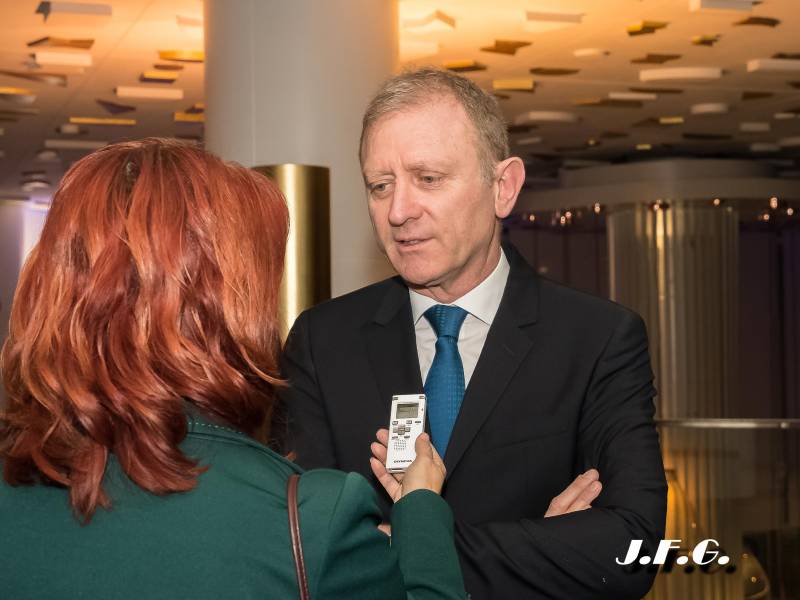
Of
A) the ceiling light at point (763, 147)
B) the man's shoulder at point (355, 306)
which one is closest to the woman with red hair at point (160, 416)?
the man's shoulder at point (355, 306)

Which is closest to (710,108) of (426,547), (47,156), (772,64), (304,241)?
(772,64)

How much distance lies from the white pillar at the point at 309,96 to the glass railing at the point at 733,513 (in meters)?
1.77

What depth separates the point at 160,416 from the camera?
1248mm

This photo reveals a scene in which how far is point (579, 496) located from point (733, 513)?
11.7 feet

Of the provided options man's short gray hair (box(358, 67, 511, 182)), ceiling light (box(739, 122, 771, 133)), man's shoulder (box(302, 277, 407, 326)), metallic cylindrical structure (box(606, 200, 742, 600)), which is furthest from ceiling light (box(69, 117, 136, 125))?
man's short gray hair (box(358, 67, 511, 182))

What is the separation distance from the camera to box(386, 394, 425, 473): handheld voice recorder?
1.85m

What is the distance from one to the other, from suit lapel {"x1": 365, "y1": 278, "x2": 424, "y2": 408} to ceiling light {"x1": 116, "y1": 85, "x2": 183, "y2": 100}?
7.78 m

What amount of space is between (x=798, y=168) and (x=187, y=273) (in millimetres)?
15460

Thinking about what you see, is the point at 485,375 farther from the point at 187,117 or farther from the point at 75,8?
the point at 187,117

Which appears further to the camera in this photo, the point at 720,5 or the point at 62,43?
the point at 62,43

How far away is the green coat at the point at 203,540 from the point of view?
1.20 metres

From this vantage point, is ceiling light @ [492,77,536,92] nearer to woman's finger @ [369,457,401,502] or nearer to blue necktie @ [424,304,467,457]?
Answer: blue necktie @ [424,304,467,457]

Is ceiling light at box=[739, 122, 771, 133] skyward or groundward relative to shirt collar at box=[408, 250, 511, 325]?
skyward

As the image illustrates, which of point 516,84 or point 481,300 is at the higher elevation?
point 516,84
